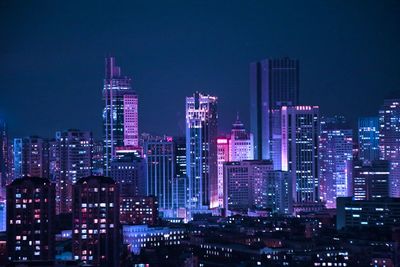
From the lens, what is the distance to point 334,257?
44.6 ft

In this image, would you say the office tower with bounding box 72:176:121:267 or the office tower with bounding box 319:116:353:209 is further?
the office tower with bounding box 319:116:353:209

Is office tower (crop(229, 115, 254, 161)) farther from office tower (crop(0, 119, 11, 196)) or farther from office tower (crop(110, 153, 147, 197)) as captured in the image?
office tower (crop(0, 119, 11, 196))

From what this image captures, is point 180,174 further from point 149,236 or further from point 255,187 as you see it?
point 149,236

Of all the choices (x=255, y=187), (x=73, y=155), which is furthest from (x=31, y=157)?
(x=255, y=187)

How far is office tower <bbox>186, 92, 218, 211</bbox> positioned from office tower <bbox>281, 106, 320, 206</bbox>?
6.13ft

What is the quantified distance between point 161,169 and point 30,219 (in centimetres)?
1050

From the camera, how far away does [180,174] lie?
76.6 ft

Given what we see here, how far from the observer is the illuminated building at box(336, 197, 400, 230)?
17755mm

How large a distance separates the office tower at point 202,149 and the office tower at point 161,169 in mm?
432

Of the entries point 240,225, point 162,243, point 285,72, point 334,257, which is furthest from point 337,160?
point 334,257

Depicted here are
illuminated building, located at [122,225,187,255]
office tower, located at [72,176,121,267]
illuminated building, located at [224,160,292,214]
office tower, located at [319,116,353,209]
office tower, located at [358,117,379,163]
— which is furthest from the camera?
office tower, located at [319,116,353,209]

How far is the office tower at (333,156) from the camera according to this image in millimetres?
22453

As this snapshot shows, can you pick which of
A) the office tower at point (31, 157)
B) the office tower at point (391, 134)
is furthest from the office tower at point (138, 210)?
the office tower at point (391, 134)

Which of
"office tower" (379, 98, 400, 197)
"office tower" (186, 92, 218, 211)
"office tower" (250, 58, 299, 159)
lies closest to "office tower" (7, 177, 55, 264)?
"office tower" (379, 98, 400, 197)
